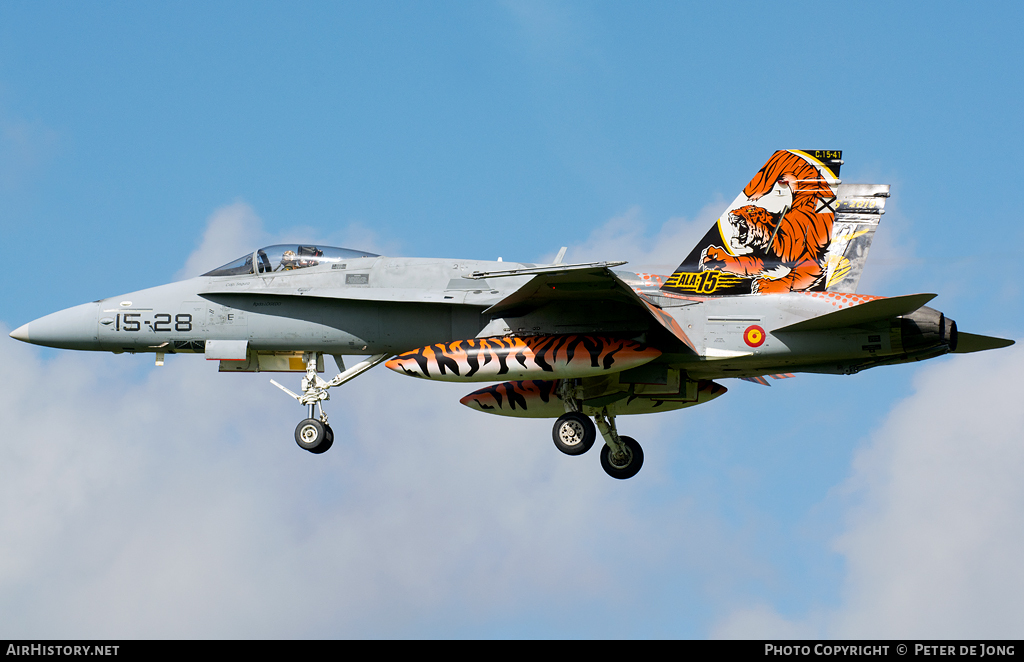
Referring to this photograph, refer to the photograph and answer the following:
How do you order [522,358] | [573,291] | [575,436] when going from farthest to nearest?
1. [575,436]
2. [522,358]
3. [573,291]

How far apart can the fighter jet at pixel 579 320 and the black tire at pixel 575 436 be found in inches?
1.3

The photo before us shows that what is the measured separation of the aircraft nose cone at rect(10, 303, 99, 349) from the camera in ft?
70.2

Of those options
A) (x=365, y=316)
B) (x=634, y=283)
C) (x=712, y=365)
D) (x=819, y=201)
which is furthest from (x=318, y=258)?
(x=819, y=201)

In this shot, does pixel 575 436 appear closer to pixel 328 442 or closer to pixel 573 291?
pixel 573 291

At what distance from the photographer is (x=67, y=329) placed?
21.4m

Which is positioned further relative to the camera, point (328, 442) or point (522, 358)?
point (328, 442)

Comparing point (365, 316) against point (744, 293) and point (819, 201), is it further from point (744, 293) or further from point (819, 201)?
point (819, 201)

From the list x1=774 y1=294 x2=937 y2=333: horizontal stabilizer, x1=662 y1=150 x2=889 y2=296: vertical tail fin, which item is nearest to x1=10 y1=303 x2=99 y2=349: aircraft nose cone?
x1=662 y1=150 x2=889 y2=296: vertical tail fin

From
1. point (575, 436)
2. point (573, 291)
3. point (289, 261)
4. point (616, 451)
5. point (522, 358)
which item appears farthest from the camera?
point (616, 451)

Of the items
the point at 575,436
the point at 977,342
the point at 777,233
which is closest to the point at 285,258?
the point at 575,436

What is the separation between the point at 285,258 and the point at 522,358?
4.96 m

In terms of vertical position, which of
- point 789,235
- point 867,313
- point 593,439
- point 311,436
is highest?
point 789,235

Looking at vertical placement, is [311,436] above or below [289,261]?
below

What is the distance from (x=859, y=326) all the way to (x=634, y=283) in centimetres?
361
